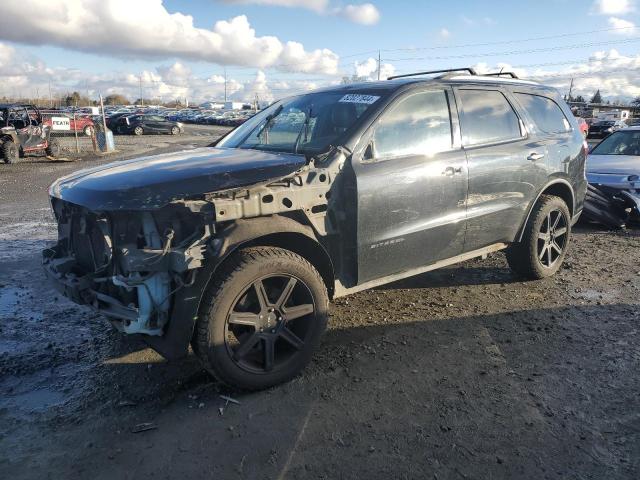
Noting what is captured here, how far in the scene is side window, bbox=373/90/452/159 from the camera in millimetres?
3780

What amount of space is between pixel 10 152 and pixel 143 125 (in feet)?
67.2

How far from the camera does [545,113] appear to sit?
17.1 ft

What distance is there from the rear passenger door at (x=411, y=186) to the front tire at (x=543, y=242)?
1080mm

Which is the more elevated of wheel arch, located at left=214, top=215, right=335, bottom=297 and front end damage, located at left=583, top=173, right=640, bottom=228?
wheel arch, located at left=214, top=215, right=335, bottom=297

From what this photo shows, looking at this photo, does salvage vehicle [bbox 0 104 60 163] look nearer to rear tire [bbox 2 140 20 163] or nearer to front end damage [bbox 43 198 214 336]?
rear tire [bbox 2 140 20 163]

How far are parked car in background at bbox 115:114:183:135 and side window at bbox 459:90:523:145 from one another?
35.3 m

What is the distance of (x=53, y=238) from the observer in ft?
23.3

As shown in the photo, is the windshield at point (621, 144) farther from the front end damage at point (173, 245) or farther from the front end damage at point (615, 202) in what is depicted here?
the front end damage at point (173, 245)

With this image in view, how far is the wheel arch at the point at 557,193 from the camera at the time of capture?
4906 millimetres

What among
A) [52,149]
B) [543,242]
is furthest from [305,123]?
[52,149]

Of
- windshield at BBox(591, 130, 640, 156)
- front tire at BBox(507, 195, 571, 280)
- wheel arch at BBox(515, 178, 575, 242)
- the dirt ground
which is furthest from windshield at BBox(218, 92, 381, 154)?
windshield at BBox(591, 130, 640, 156)

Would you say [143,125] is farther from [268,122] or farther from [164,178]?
[164,178]

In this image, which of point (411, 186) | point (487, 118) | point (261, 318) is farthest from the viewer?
point (487, 118)

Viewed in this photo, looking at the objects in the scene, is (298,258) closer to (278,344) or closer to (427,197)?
(278,344)
